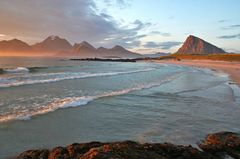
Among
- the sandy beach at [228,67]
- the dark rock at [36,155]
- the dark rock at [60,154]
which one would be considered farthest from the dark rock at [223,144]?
the sandy beach at [228,67]

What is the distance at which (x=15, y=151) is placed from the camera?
7.12 m

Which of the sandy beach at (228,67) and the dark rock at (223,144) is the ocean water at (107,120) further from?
the sandy beach at (228,67)

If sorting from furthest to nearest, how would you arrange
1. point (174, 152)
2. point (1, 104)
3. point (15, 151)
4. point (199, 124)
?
point (1, 104), point (199, 124), point (15, 151), point (174, 152)

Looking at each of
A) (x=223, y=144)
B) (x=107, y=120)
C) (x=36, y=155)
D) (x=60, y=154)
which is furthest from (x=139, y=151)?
(x=107, y=120)

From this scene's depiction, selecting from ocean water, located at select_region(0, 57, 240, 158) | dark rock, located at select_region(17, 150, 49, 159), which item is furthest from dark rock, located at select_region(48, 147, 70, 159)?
ocean water, located at select_region(0, 57, 240, 158)

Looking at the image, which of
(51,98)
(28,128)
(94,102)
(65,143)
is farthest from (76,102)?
(65,143)

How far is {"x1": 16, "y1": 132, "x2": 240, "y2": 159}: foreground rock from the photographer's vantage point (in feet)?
16.3

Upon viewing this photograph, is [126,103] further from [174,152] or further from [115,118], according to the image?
[174,152]

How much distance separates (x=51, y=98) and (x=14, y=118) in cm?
531

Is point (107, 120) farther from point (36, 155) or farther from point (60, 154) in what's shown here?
point (60, 154)

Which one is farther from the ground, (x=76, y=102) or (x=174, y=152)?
(x=174, y=152)

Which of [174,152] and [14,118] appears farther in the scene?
[14,118]

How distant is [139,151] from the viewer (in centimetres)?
537

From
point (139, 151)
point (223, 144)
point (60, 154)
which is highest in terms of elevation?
point (139, 151)
